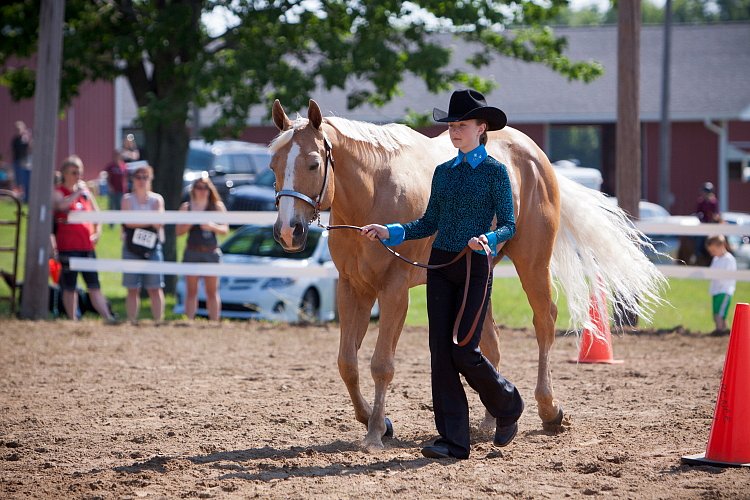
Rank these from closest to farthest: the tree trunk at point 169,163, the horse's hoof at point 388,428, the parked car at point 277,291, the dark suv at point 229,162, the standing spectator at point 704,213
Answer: the horse's hoof at point 388,428
the parked car at point 277,291
the tree trunk at point 169,163
the standing spectator at point 704,213
the dark suv at point 229,162

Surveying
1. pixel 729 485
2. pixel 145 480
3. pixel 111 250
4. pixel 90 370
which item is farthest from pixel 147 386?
pixel 111 250

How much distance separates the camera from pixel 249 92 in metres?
13.8

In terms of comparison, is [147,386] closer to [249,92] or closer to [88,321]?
[88,321]

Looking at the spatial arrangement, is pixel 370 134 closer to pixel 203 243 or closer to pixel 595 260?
pixel 595 260

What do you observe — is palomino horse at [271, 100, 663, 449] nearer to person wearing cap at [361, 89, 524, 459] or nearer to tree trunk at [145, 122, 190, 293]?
person wearing cap at [361, 89, 524, 459]

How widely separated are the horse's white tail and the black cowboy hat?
2.13m

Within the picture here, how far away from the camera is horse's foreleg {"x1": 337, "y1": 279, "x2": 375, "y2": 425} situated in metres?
5.78

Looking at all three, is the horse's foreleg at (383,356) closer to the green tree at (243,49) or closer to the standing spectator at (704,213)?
the green tree at (243,49)

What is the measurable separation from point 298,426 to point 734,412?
8.78 ft

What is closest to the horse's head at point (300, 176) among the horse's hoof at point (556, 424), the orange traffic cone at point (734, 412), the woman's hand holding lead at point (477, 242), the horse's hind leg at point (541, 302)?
the woman's hand holding lead at point (477, 242)

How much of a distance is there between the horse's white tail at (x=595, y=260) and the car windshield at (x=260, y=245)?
599 cm

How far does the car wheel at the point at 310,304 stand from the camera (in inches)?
491

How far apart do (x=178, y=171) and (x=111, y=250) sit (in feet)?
17.7

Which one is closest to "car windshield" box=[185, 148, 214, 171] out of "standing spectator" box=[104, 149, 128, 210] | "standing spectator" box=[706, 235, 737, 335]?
"standing spectator" box=[104, 149, 128, 210]
